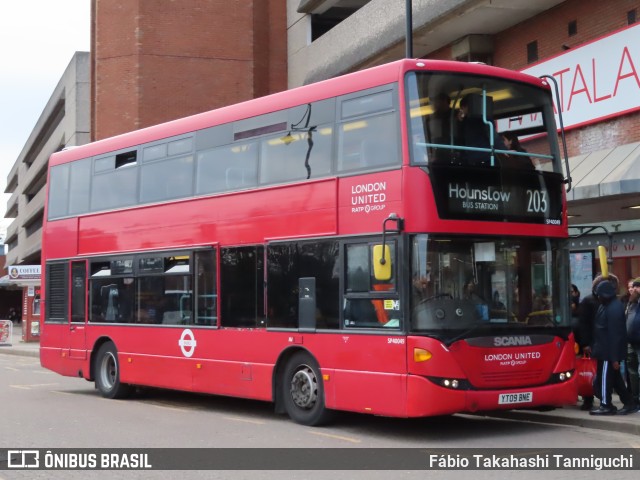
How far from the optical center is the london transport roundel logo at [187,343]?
1479 cm

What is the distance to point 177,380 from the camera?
1518cm

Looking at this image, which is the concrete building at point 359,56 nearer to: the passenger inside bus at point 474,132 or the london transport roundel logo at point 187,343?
the passenger inside bus at point 474,132

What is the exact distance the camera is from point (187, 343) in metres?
14.9

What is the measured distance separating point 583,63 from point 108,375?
10516 millimetres

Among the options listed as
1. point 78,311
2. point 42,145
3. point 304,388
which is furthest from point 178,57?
point 42,145

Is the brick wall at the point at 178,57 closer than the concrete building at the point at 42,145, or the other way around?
the brick wall at the point at 178,57

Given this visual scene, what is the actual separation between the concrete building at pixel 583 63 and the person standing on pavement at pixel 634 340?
2.16m

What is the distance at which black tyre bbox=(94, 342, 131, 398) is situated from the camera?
16.9 m

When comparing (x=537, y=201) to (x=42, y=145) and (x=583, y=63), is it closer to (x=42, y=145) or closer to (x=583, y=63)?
(x=583, y=63)

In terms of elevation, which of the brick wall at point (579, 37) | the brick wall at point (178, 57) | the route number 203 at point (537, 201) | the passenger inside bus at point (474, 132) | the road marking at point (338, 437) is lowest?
the road marking at point (338, 437)

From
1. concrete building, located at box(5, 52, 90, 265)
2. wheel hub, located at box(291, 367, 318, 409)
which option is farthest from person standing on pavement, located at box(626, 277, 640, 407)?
concrete building, located at box(5, 52, 90, 265)

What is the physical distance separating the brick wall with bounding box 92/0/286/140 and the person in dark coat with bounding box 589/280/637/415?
94.3ft

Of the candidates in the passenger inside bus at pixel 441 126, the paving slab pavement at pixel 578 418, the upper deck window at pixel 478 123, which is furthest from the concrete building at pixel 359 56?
the passenger inside bus at pixel 441 126

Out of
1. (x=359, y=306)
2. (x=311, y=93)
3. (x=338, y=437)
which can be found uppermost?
(x=311, y=93)
